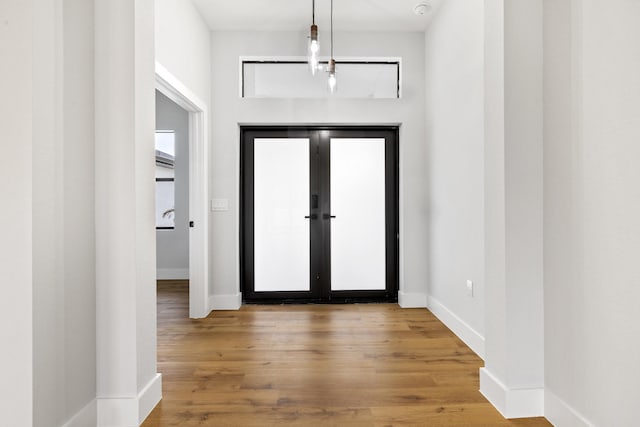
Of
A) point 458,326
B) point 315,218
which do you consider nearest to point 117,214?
point 315,218

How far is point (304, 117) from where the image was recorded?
11.7 ft

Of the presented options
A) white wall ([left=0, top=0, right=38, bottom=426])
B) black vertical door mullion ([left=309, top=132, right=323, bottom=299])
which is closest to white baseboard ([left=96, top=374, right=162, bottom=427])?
white wall ([left=0, top=0, right=38, bottom=426])

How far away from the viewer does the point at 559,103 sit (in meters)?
1.57

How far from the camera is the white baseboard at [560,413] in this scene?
1.45 metres

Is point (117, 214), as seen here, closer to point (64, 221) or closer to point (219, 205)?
point (64, 221)

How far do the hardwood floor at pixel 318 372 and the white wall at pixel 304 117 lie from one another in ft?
1.85

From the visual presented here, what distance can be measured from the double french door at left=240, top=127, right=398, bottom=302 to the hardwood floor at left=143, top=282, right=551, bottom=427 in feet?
1.61

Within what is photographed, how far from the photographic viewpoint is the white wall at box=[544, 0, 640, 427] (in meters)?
1.22

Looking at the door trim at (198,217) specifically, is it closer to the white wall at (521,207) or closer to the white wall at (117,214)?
the white wall at (117,214)

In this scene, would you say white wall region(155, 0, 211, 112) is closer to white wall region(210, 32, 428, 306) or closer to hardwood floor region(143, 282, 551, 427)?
white wall region(210, 32, 428, 306)

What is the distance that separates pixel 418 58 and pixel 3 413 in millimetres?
3929

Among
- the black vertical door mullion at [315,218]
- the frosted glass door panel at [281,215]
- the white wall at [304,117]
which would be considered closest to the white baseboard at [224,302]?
the white wall at [304,117]

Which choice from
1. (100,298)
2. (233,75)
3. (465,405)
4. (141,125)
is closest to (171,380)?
(100,298)

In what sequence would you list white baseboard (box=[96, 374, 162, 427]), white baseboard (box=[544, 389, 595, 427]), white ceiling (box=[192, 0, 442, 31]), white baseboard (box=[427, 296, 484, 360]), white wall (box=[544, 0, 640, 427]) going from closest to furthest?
white wall (box=[544, 0, 640, 427]) < white baseboard (box=[544, 389, 595, 427]) < white baseboard (box=[96, 374, 162, 427]) < white baseboard (box=[427, 296, 484, 360]) < white ceiling (box=[192, 0, 442, 31])
